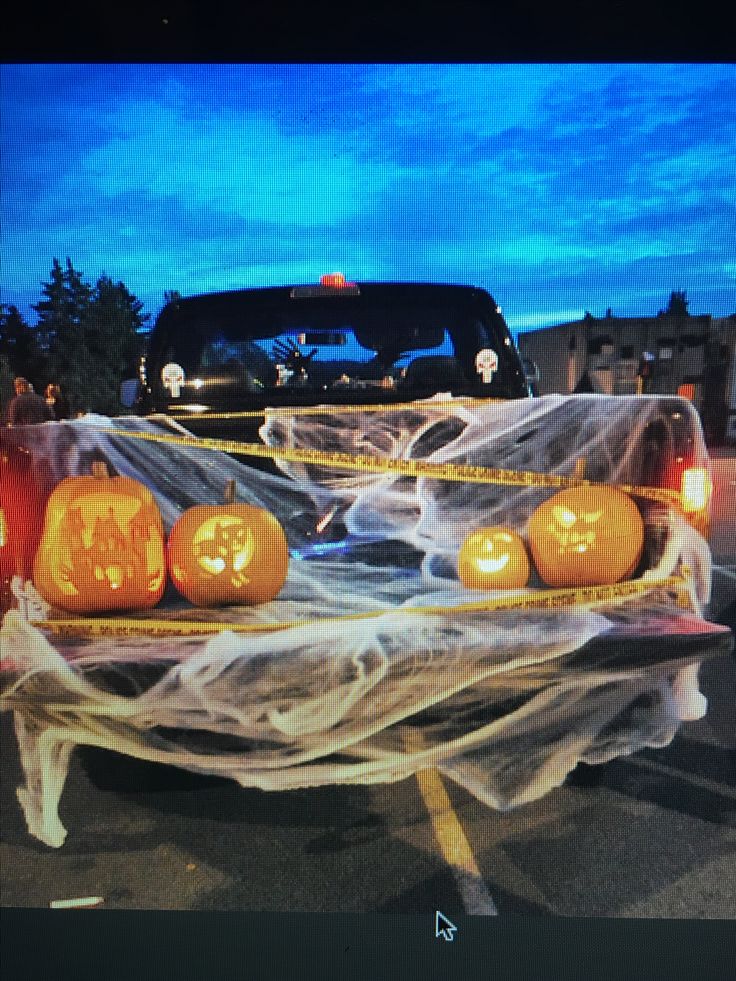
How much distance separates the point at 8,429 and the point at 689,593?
1805mm

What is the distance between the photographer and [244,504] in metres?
1.85

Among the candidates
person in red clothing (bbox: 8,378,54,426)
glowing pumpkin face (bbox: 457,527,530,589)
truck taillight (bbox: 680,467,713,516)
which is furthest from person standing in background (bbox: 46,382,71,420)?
truck taillight (bbox: 680,467,713,516)

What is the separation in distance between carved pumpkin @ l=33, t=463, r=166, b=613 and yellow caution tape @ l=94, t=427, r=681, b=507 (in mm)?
161

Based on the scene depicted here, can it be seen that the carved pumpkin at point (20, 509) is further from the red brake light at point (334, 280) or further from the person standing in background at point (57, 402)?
the red brake light at point (334, 280)

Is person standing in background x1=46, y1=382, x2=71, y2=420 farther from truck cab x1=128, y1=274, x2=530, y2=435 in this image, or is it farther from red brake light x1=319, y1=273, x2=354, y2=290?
red brake light x1=319, y1=273, x2=354, y2=290

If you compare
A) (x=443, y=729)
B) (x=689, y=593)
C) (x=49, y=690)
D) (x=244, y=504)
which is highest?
(x=244, y=504)

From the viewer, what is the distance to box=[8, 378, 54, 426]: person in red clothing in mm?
1859

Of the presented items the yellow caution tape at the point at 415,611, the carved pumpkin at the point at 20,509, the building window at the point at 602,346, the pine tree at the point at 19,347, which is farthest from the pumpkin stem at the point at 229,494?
the building window at the point at 602,346

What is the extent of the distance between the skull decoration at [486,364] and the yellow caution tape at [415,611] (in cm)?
79

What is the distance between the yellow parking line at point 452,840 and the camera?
2119 millimetres

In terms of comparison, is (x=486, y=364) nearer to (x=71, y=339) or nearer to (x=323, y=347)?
(x=323, y=347)
